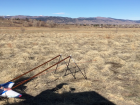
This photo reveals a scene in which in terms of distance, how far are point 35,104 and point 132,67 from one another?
6111 mm

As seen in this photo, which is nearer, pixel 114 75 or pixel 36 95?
pixel 36 95

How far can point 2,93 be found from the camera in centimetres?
381

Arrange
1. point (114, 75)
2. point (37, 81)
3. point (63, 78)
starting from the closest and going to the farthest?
1. point (37, 81)
2. point (63, 78)
3. point (114, 75)

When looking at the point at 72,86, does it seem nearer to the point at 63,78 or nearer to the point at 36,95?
the point at 63,78

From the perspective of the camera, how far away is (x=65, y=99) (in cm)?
434

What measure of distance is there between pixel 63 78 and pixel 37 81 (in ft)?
4.03

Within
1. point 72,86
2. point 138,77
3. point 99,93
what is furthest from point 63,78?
point 138,77

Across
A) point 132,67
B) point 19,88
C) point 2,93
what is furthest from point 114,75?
point 2,93

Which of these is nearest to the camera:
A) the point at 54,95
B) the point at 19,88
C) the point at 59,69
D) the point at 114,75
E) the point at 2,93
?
the point at 2,93

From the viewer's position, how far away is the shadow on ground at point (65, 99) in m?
4.17

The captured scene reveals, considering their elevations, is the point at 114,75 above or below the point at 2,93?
below

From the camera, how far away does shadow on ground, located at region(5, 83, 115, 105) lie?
4.17 m

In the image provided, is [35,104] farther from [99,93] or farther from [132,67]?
[132,67]

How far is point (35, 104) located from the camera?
411 centimetres
